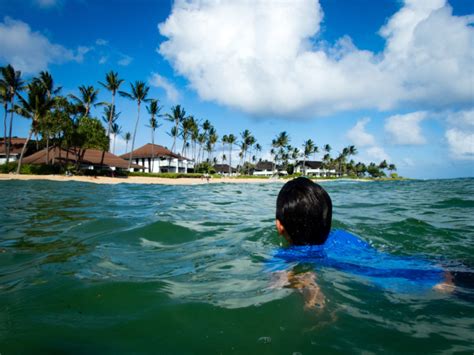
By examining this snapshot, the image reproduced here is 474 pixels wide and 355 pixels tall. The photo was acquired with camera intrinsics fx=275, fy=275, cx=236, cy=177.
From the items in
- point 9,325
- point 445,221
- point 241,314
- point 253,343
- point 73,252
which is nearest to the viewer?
point 253,343

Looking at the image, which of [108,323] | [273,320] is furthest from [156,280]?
[273,320]

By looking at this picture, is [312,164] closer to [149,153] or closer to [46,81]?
[149,153]

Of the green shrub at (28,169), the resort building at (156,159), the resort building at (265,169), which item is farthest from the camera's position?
the resort building at (265,169)

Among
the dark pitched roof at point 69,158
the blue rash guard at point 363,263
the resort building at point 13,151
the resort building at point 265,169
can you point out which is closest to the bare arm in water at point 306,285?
the blue rash guard at point 363,263

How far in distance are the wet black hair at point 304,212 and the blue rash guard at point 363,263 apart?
13cm

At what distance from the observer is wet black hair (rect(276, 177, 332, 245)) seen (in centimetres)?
231

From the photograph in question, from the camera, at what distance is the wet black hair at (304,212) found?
2.31 meters

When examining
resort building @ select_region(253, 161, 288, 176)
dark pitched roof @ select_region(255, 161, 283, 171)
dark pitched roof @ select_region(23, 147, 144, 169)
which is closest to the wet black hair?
dark pitched roof @ select_region(23, 147, 144, 169)

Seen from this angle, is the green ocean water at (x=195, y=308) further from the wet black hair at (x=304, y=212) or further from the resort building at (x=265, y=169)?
the resort building at (x=265, y=169)

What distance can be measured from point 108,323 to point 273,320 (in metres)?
0.90

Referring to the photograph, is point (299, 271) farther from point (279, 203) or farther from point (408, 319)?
point (408, 319)

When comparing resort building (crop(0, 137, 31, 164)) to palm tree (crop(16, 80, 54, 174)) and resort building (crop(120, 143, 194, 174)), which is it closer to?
palm tree (crop(16, 80, 54, 174))

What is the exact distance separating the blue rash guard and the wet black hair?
13cm

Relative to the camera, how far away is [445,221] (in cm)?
545
